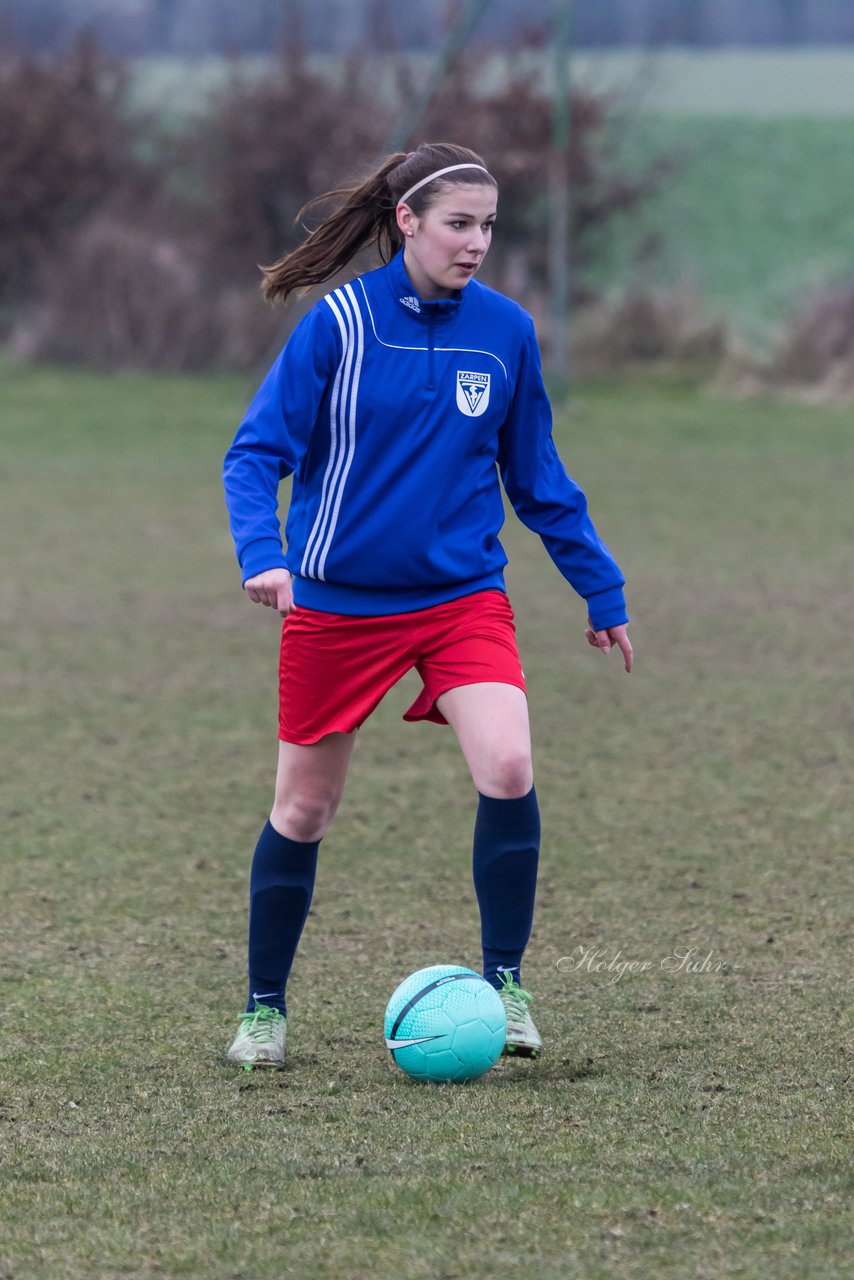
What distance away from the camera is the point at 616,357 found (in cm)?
2350

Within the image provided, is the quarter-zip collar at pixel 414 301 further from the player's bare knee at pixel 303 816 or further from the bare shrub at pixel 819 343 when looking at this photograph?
the bare shrub at pixel 819 343

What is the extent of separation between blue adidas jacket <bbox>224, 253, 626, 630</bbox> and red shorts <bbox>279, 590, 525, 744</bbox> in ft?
0.13

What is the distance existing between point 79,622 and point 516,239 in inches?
718

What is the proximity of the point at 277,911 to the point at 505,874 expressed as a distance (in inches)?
19.2

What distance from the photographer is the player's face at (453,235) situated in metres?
3.82

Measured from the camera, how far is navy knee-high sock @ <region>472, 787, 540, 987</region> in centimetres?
399

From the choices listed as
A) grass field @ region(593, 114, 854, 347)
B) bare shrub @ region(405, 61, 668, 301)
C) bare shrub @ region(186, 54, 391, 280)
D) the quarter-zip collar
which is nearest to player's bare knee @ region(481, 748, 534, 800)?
the quarter-zip collar

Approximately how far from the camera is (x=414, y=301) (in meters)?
3.90

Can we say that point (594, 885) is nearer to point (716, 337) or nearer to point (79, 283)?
point (716, 337)

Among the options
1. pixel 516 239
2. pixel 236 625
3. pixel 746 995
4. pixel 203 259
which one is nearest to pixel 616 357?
pixel 516 239

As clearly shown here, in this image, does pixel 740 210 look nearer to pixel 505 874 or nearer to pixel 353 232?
pixel 353 232

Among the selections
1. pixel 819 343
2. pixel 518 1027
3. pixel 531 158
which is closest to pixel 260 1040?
pixel 518 1027

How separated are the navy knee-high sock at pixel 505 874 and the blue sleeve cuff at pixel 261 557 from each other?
70 centimetres

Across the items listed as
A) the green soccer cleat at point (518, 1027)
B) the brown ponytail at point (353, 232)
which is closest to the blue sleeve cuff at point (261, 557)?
the brown ponytail at point (353, 232)
